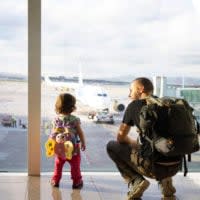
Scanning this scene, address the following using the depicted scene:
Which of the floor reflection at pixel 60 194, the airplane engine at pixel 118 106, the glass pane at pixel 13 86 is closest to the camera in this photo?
the floor reflection at pixel 60 194

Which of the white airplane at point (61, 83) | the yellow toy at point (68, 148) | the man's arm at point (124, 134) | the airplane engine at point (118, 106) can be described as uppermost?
the white airplane at point (61, 83)

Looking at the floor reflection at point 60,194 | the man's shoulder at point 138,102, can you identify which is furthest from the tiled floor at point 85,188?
the man's shoulder at point 138,102

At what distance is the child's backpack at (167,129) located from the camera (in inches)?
93.5

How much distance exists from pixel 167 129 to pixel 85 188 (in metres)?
1.05

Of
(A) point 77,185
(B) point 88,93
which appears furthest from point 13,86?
(A) point 77,185

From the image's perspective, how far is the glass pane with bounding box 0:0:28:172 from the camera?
132 inches

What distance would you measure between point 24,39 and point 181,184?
1870mm

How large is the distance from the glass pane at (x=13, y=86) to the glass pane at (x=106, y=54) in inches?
7.4

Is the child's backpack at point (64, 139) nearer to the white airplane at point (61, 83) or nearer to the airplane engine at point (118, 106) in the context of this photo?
the white airplane at point (61, 83)

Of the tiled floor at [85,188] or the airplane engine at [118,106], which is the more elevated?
the airplane engine at [118,106]

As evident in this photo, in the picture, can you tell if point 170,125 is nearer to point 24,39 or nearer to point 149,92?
point 149,92

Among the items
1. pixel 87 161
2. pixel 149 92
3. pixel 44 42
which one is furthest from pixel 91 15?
pixel 87 161

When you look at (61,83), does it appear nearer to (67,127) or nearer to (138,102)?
(67,127)

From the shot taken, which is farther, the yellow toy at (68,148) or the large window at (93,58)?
the large window at (93,58)
